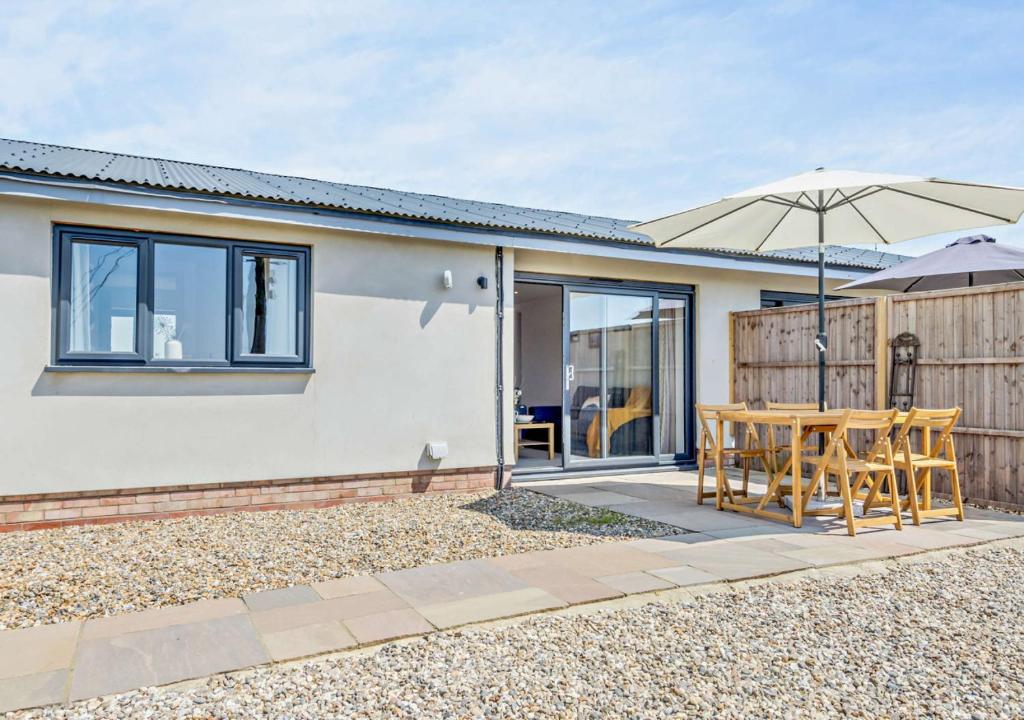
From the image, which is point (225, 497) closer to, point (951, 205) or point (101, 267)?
point (101, 267)

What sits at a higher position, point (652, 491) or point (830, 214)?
point (830, 214)

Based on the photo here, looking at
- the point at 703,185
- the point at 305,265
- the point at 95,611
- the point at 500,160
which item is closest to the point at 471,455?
the point at 305,265

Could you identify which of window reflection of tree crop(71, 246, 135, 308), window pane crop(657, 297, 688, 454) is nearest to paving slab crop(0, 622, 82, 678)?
window reflection of tree crop(71, 246, 135, 308)

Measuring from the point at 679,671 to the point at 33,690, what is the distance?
→ 8.08 feet

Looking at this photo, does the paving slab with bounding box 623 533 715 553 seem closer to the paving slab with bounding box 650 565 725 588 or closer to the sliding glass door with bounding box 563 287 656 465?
the paving slab with bounding box 650 565 725 588

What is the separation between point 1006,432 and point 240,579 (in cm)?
651

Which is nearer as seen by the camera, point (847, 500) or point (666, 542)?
point (666, 542)

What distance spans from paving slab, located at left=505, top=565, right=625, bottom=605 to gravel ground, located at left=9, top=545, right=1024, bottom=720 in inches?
8.1

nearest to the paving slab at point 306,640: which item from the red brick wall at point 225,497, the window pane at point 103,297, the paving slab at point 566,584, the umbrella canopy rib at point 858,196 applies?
A: the paving slab at point 566,584

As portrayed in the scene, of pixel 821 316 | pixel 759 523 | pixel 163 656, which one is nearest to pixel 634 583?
pixel 759 523

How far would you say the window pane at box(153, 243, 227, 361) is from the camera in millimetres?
6055

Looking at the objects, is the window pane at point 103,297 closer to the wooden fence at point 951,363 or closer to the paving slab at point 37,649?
the paving slab at point 37,649

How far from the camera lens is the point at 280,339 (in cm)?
656

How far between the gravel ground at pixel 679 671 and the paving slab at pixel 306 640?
11cm
